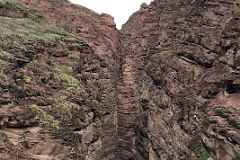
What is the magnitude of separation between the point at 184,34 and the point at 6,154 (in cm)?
2479

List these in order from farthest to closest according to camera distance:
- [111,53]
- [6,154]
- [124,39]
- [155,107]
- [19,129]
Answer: [124,39]
[111,53]
[155,107]
[19,129]
[6,154]

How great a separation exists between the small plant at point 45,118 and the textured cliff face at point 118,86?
0.08m

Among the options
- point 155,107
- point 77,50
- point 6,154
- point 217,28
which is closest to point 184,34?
point 217,28

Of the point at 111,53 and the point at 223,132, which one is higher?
the point at 111,53

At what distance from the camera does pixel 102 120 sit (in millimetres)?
42500

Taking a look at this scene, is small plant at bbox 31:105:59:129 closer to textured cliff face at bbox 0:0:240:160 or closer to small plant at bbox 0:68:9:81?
textured cliff face at bbox 0:0:240:160

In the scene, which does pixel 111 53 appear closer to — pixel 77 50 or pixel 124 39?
pixel 124 39

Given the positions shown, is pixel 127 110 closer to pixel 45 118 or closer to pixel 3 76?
pixel 45 118

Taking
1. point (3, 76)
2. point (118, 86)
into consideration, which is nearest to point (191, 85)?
point (118, 86)

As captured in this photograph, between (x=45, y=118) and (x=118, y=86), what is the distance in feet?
77.6

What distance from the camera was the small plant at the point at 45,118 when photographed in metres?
30.5

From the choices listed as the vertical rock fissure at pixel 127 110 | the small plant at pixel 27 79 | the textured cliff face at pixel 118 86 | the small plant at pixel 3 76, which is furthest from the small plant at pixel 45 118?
the vertical rock fissure at pixel 127 110

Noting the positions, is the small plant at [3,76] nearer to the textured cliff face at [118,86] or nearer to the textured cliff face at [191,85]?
the textured cliff face at [118,86]

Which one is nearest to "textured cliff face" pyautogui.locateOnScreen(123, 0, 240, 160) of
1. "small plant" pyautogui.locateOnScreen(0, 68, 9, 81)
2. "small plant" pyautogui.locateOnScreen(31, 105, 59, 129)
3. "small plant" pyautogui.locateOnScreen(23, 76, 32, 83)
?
"small plant" pyautogui.locateOnScreen(31, 105, 59, 129)
